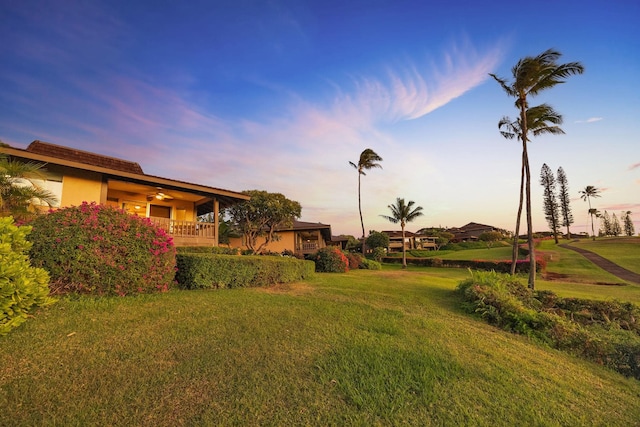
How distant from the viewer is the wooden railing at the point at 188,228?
42.3ft

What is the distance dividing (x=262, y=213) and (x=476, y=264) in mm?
20597

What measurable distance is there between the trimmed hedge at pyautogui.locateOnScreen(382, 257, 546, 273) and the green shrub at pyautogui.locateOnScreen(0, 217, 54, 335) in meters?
27.3

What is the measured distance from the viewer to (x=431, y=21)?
9688mm

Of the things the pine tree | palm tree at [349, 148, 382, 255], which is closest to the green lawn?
palm tree at [349, 148, 382, 255]

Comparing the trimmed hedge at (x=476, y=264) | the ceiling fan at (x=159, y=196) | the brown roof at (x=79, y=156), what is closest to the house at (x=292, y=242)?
the trimmed hedge at (x=476, y=264)

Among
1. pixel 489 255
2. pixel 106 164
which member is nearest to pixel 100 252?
pixel 106 164

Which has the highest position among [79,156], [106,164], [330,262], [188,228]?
[79,156]

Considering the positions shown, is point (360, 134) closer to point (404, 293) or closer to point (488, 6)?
point (488, 6)

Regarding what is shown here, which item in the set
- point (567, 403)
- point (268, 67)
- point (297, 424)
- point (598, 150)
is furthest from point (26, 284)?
point (598, 150)

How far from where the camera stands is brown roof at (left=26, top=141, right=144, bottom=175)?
1264cm

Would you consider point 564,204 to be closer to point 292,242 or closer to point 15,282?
point 292,242

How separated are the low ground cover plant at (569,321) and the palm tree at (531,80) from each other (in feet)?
15.1

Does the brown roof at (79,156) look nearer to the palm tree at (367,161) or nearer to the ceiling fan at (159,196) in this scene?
the ceiling fan at (159,196)

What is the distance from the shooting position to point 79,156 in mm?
13531
